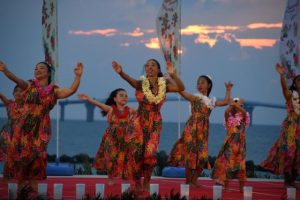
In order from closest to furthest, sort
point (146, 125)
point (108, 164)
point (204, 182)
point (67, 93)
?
point (67, 93) < point (146, 125) < point (108, 164) < point (204, 182)

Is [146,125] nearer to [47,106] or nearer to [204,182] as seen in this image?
[47,106]

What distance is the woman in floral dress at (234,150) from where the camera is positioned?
10930mm

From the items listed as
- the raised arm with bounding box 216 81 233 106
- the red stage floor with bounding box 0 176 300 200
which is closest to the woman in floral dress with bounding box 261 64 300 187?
the red stage floor with bounding box 0 176 300 200

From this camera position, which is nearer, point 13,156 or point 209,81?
point 13,156

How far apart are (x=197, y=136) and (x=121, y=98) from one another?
112 centimetres

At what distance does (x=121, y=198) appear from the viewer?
792 cm

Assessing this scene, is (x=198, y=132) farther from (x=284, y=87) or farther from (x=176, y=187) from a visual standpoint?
(x=284, y=87)

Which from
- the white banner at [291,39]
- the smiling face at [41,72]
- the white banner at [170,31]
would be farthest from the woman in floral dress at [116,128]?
the smiling face at [41,72]

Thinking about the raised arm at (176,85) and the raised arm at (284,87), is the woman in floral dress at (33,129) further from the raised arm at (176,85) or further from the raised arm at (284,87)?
the raised arm at (284,87)

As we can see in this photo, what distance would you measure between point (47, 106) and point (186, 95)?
8.34ft

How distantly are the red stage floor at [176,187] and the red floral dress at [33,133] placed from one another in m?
0.30

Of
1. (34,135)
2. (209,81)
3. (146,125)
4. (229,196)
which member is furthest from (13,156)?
(209,81)

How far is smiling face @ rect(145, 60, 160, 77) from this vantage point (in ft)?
31.5

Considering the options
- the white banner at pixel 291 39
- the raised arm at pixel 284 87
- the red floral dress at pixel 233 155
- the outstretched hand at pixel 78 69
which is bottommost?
the red floral dress at pixel 233 155
